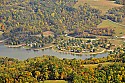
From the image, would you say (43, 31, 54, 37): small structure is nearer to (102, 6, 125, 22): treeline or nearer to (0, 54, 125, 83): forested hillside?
(102, 6, 125, 22): treeline

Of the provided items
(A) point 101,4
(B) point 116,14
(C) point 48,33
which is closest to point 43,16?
(C) point 48,33

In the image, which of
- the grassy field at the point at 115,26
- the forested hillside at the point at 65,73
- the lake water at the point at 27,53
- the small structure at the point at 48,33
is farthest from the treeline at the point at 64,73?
the small structure at the point at 48,33

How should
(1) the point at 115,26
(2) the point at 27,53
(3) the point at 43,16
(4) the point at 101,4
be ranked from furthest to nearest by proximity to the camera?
(4) the point at 101,4 < (3) the point at 43,16 < (1) the point at 115,26 < (2) the point at 27,53

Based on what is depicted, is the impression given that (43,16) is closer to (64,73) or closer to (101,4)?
(101,4)

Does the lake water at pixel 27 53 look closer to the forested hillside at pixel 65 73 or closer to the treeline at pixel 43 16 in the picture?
the treeline at pixel 43 16

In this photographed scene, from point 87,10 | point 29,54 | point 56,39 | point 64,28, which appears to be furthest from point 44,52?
point 87,10

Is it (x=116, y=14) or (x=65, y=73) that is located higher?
(x=65, y=73)

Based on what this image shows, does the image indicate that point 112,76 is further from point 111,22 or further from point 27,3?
point 27,3

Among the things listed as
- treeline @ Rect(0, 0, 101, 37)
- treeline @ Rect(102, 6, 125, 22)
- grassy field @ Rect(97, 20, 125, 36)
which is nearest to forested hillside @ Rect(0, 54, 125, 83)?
grassy field @ Rect(97, 20, 125, 36)
